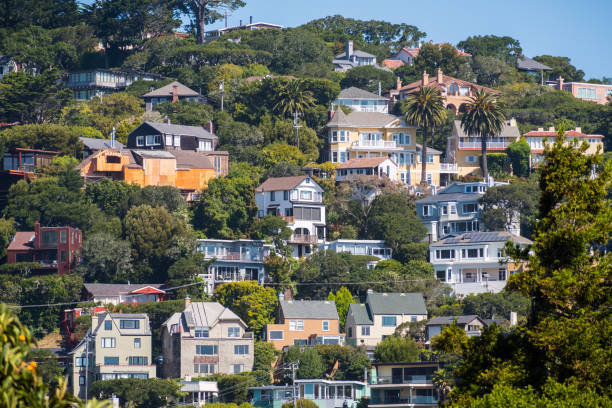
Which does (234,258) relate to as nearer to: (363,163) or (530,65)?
(363,163)

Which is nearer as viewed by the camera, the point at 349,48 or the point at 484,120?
the point at 484,120

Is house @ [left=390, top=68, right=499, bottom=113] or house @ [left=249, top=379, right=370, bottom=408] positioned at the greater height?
house @ [left=390, top=68, right=499, bottom=113]

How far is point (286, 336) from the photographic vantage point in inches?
3698

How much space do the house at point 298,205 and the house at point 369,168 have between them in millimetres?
9380

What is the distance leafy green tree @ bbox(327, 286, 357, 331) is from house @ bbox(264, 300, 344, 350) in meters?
2.27

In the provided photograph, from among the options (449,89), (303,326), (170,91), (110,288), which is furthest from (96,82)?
(303,326)

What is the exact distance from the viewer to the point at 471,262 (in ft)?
346

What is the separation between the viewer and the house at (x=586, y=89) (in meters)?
170

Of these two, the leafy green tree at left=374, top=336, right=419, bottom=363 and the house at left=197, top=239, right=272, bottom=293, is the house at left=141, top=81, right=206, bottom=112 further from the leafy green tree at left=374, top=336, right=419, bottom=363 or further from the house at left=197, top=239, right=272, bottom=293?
the leafy green tree at left=374, top=336, right=419, bottom=363

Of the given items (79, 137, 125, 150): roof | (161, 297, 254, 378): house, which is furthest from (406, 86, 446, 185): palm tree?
(161, 297, 254, 378): house

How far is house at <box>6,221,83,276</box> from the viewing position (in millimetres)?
98188

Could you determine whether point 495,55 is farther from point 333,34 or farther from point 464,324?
point 464,324

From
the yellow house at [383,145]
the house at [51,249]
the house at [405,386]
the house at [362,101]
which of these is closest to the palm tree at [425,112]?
the yellow house at [383,145]

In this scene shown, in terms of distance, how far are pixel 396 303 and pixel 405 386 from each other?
473 inches
